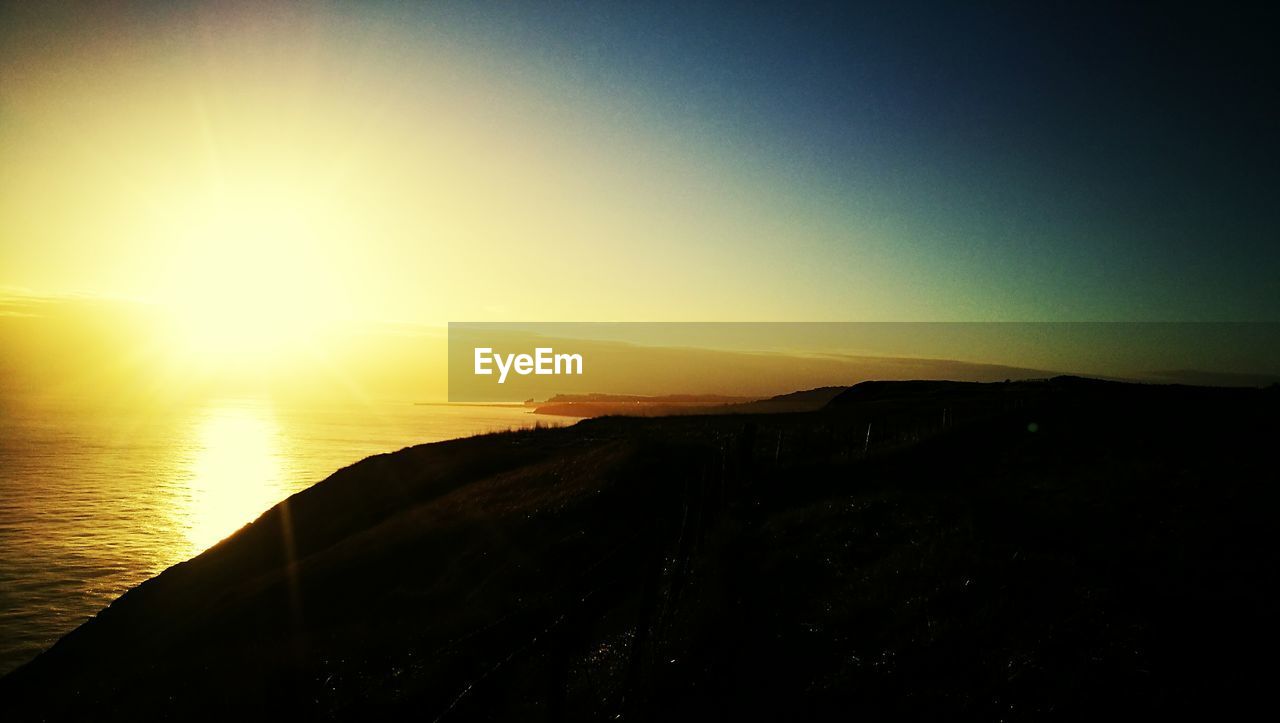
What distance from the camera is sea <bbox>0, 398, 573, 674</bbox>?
41.6 meters

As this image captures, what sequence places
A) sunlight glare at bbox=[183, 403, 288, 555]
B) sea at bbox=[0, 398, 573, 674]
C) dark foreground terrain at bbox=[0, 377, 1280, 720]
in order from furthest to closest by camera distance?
sunlight glare at bbox=[183, 403, 288, 555] < sea at bbox=[0, 398, 573, 674] < dark foreground terrain at bbox=[0, 377, 1280, 720]

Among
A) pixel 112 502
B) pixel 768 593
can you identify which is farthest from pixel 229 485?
pixel 768 593

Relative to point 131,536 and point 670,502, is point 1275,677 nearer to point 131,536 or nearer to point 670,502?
point 670,502

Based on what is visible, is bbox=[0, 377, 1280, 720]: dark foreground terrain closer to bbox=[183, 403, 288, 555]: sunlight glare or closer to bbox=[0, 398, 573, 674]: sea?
bbox=[0, 398, 573, 674]: sea

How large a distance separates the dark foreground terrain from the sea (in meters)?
12.9

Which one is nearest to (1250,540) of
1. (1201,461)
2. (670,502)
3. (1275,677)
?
(1275,677)

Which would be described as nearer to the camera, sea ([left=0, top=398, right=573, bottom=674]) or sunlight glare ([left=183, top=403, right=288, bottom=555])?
sea ([left=0, top=398, right=573, bottom=674])

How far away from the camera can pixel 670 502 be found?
2586 cm

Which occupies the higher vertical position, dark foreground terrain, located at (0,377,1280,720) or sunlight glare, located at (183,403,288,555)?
dark foreground terrain, located at (0,377,1280,720)

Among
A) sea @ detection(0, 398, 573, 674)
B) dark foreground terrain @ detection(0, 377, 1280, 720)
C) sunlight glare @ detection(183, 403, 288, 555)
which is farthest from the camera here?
sunlight glare @ detection(183, 403, 288, 555)

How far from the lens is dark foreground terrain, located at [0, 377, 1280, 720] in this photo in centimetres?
955

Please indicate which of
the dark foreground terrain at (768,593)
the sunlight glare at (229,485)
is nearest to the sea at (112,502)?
the sunlight glare at (229,485)

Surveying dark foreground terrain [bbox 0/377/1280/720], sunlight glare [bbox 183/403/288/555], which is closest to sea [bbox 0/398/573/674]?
sunlight glare [bbox 183/403/288/555]

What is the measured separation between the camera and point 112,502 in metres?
74.0
